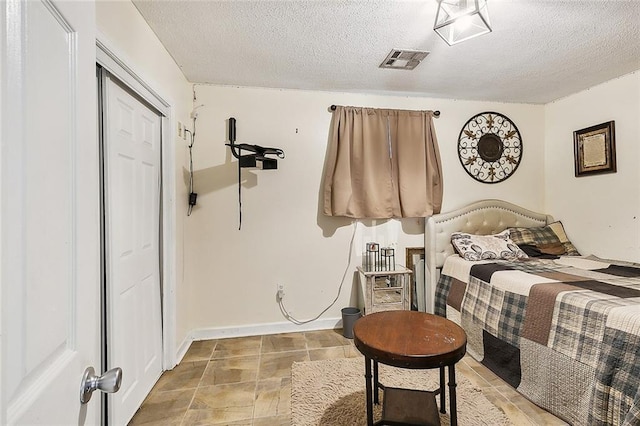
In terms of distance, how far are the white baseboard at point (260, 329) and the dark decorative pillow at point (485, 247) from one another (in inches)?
56.2

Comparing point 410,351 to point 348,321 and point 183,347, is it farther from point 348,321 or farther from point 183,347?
point 183,347

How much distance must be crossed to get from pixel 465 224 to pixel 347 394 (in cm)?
218

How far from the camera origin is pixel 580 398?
167 cm

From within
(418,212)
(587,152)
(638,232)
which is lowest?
(638,232)

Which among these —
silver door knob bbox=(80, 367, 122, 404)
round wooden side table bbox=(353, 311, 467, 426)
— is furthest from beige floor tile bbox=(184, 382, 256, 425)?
silver door knob bbox=(80, 367, 122, 404)

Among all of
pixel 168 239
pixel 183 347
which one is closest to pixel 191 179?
pixel 168 239

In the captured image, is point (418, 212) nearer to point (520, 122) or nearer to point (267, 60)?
point (520, 122)

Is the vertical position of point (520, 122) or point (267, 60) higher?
point (267, 60)

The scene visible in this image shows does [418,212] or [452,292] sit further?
[418,212]

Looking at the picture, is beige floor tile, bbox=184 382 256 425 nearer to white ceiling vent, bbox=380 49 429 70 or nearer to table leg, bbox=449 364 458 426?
table leg, bbox=449 364 458 426

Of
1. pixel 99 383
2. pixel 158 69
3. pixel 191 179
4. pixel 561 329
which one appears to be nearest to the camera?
pixel 99 383

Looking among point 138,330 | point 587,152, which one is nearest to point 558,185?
point 587,152

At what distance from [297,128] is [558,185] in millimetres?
2984

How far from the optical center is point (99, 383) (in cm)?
64
